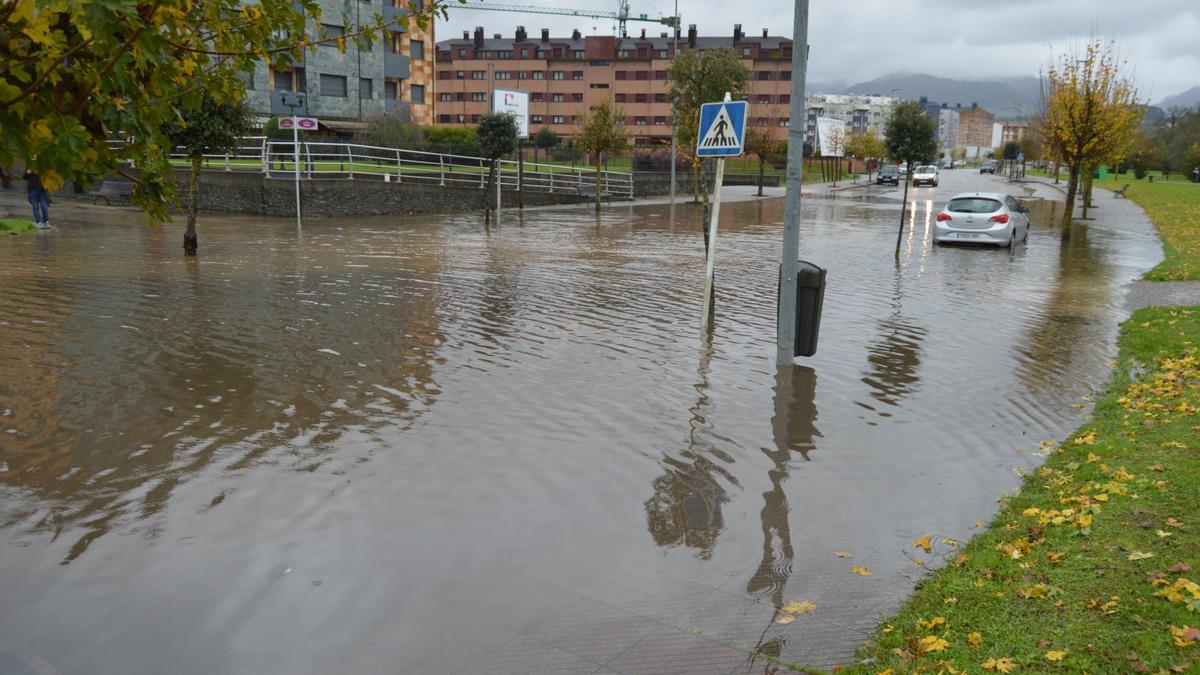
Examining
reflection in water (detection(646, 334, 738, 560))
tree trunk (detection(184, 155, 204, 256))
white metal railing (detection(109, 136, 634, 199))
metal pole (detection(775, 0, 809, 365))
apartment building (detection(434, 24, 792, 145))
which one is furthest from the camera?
apartment building (detection(434, 24, 792, 145))

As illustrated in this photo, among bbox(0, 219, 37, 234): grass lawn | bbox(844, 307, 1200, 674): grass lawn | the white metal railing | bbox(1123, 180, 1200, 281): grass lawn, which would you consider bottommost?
bbox(844, 307, 1200, 674): grass lawn

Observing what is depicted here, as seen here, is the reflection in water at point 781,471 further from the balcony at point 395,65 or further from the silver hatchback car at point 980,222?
the balcony at point 395,65

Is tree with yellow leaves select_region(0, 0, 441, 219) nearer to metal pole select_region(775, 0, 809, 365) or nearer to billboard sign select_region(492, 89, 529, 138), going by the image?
metal pole select_region(775, 0, 809, 365)

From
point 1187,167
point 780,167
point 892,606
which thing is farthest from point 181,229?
point 1187,167

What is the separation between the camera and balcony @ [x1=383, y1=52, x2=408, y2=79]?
58344 mm

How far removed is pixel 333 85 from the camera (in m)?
55.2

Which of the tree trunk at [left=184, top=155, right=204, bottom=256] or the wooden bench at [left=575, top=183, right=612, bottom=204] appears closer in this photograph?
the tree trunk at [left=184, top=155, right=204, bottom=256]

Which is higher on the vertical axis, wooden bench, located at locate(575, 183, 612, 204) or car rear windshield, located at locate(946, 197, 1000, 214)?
car rear windshield, located at locate(946, 197, 1000, 214)

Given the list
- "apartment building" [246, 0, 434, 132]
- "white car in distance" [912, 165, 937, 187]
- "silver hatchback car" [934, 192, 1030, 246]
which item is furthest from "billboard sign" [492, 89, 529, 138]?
"white car in distance" [912, 165, 937, 187]

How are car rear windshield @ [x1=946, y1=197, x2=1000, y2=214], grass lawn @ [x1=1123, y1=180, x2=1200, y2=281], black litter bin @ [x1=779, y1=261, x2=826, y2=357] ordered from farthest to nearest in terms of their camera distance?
car rear windshield @ [x1=946, y1=197, x2=1000, y2=214] → grass lawn @ [x1=1123, y1=180, x2=1200, y2=281] → black litter bin @ [x1=779, y1=261, x2=826, y2=357]

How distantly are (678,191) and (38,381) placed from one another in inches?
1847

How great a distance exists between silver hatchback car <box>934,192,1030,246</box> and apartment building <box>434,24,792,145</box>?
8395 cm

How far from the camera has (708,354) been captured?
970 cm

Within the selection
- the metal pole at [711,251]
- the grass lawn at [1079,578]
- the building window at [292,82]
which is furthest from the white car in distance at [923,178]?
the grass lawn at [1079,578]
